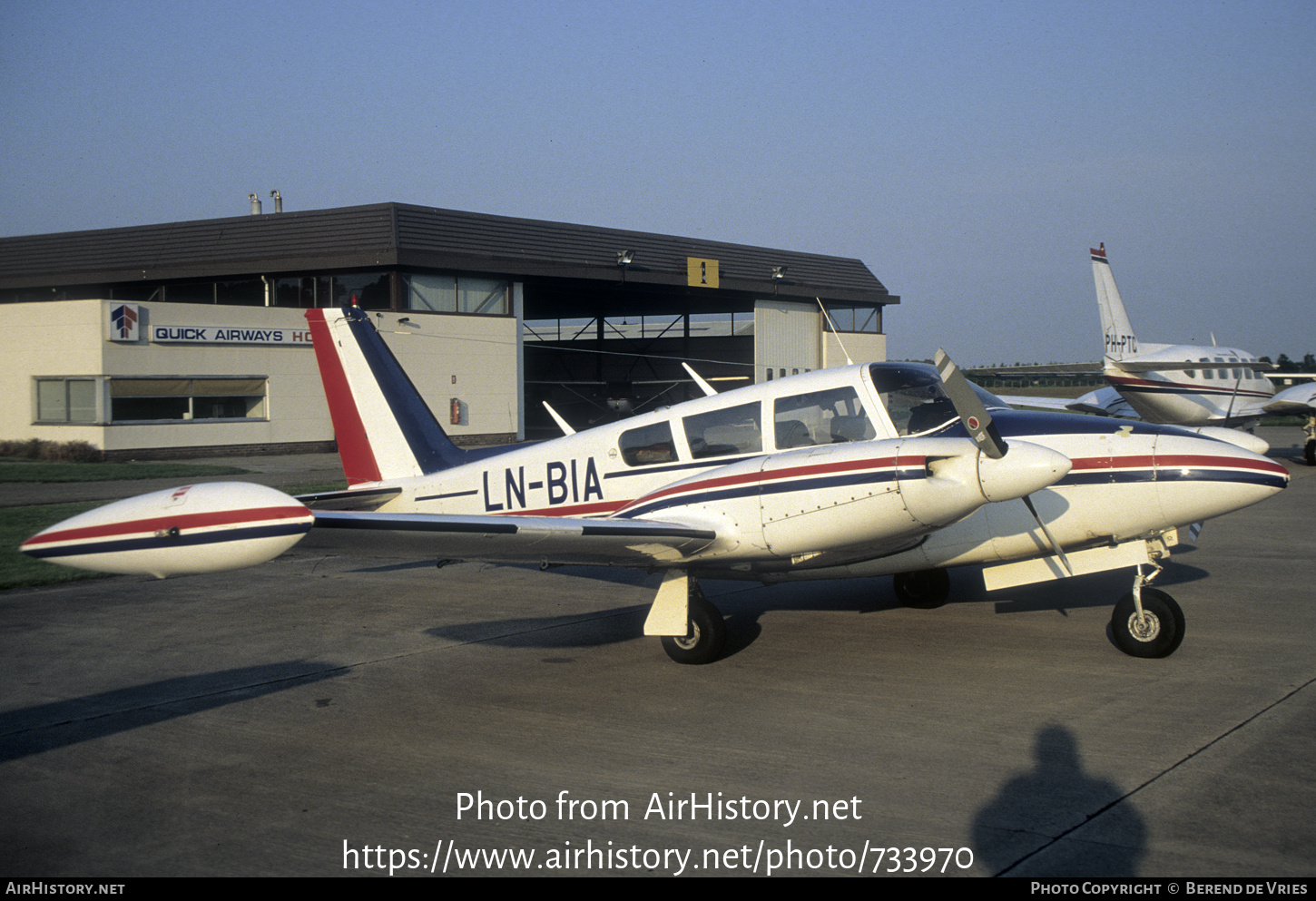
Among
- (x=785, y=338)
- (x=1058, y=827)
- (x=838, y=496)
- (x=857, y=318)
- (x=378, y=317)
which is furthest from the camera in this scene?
(x=857, y=318)

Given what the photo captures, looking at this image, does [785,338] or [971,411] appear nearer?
[971,411]

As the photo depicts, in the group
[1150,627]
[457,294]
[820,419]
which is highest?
[457,294]

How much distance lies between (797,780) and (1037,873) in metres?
1.40

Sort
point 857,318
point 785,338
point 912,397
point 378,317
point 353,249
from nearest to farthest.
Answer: point 912,397
point 378,317
point 353,249
point 785,338
point 857,318

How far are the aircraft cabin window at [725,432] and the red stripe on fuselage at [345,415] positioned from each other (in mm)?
3842

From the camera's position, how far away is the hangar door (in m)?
42.8

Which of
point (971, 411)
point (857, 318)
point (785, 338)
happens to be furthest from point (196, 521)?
point (857, 318)

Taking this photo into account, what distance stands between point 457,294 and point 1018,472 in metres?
29.5

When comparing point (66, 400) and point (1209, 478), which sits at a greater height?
point (66, 400)

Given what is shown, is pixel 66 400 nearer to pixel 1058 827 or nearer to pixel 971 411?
pixel 971 411

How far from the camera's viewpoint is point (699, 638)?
7.61m

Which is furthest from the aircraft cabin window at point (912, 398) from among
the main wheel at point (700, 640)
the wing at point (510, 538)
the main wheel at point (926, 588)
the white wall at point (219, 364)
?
the white wall at point (219, 364)

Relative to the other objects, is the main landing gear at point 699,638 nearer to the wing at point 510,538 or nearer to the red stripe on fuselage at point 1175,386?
the wing at point 510,538
